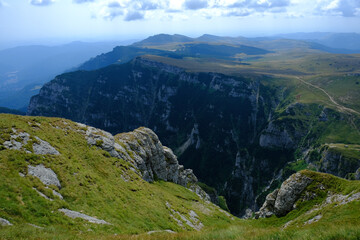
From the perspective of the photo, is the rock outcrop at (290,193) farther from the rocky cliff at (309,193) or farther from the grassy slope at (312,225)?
the grassy slope at (312,225)

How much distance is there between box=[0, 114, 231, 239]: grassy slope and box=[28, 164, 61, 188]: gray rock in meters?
0.64

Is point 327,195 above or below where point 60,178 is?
below

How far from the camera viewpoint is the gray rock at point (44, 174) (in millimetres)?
24623

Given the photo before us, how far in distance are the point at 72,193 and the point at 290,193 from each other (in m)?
45.4

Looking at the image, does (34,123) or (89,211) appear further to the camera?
(34,123)

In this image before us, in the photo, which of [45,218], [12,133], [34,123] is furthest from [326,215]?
[34,123]

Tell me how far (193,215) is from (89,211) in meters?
25.6

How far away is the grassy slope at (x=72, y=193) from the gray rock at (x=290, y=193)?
16931mm

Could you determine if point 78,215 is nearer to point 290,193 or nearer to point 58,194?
point 58,194

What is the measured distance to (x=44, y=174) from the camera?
83.8 ft

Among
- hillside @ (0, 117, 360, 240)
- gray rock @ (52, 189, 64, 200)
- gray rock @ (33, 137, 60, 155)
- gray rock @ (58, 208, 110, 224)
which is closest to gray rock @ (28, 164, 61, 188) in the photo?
hillside @ (0, 117, 360, 240)

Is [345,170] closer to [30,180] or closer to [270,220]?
[270,220]

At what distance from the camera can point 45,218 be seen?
19.4 m

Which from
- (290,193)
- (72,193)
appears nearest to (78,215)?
(72,193)
